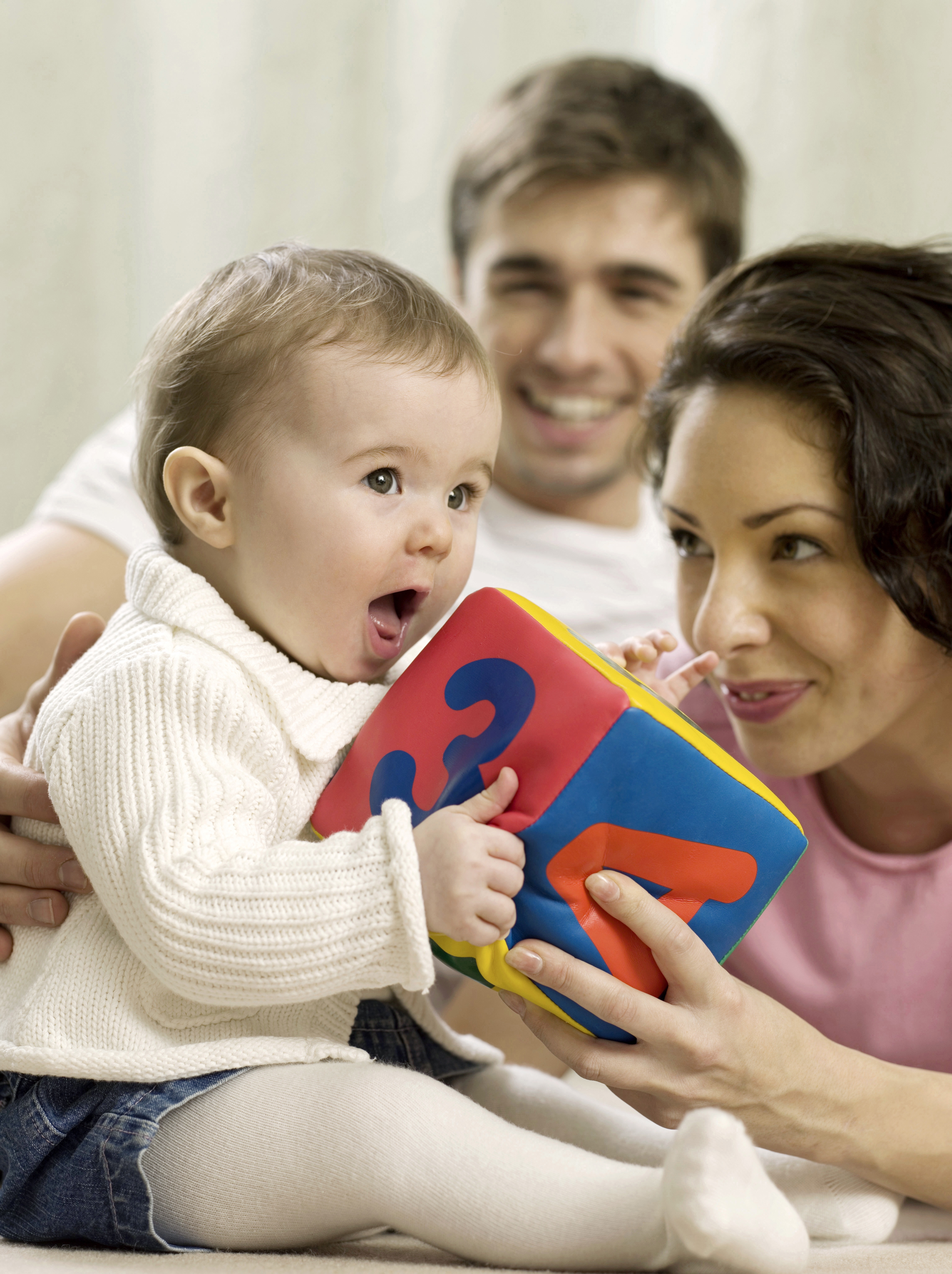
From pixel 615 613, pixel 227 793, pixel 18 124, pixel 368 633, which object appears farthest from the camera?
pixel 18 124

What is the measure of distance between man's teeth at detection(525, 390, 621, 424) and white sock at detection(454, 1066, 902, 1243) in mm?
1199

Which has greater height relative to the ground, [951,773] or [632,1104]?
[951,773]

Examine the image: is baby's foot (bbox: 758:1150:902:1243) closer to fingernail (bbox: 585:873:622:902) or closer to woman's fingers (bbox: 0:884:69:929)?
fingernail (bbox: 585:873:622:902)

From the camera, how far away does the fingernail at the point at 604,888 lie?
0.86 m

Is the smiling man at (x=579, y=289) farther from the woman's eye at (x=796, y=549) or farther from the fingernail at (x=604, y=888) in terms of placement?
the fingernail at (x=604, y=888)

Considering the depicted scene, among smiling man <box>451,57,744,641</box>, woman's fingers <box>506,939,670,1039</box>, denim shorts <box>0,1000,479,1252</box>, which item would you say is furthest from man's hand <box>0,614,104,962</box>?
smiling man <box>451,57,744,641</box>

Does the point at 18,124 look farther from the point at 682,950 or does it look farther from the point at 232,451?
the point at 682,950

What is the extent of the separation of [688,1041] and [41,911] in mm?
493

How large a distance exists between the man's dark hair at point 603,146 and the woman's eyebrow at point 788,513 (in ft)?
3.28

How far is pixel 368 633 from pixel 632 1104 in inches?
17.1

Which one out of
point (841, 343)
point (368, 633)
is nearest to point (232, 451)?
point (368, 633)

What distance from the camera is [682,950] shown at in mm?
872

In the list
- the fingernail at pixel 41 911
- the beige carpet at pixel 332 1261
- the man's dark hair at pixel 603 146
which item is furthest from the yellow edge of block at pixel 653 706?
the man's dark hair at pixel 603 146

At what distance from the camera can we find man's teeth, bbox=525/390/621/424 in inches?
79.7
